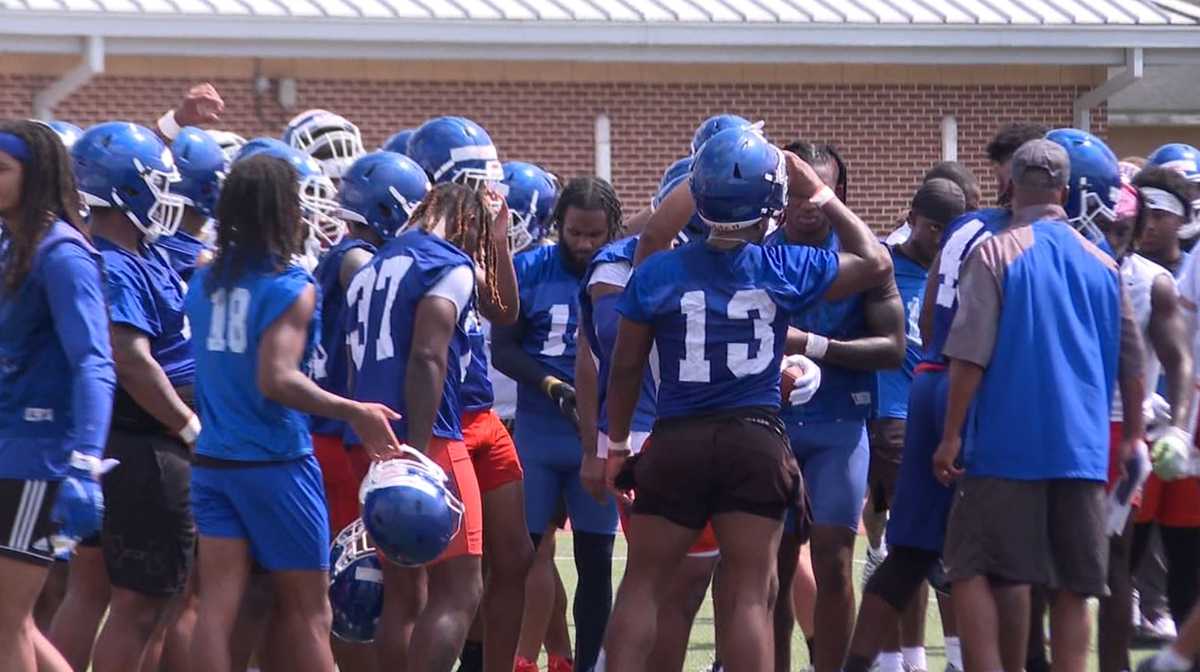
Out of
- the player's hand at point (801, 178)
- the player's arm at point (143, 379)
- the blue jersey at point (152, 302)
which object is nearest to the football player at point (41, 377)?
the blue jersey at point (152, 302)

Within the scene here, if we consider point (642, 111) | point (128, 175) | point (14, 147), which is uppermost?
point (14, 147)

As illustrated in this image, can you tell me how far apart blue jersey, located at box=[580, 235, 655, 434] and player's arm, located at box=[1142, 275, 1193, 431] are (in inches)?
71.0

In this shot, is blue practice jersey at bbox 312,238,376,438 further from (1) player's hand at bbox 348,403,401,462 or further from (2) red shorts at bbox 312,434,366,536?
(1) player's hand at bbox 348,403,401,462

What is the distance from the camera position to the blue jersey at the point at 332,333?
23.3 feet

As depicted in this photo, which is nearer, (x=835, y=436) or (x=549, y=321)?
(x=835, y=436)

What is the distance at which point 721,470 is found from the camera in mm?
6242

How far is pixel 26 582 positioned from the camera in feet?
18.6

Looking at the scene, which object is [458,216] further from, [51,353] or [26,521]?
[26,521]

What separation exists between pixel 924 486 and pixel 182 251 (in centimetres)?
280

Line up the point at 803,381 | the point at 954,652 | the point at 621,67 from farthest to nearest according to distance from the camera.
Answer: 1. the point at 621,67
2. the point at 954,652
3. the point at 803,381

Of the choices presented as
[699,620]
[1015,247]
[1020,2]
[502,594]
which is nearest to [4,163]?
[502,594]

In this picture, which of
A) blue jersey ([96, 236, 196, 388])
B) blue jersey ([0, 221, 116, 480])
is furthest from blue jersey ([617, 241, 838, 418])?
blue jersey ([0, 221, 116, 480])

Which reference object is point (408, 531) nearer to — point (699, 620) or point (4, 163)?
point (4, 163)

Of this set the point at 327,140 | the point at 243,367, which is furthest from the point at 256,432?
the point at 327,140
